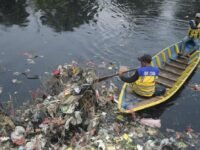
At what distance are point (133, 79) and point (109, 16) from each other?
28.4ft

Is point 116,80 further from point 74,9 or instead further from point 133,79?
point 74,9

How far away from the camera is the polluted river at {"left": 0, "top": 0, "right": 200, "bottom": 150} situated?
8000 mm

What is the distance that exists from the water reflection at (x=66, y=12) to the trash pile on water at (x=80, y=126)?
695cm

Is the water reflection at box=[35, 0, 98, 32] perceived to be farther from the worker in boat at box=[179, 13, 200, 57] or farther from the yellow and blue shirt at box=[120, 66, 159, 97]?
the yellow and blue shirt at box=[120, 66, 159, 97]

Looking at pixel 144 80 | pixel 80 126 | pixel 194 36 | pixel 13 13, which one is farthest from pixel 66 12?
pixel 80 126

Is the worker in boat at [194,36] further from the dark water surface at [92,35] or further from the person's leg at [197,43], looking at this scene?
the dark water surface at [92,35]

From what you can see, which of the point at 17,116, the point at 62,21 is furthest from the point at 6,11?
the point at 17,116

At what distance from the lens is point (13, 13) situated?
1720 centimetres

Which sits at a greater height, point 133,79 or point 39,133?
A: point 133,79

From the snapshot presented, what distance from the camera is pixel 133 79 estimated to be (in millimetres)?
8984

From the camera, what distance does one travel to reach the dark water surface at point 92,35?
35.2ft

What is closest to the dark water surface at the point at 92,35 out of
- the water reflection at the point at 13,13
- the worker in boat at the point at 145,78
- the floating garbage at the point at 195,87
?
the water reflection at the point at 13,13

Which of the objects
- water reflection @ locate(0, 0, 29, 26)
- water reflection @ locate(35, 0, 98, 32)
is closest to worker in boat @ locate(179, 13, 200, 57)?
water reflection @ locate(35, 0, 98, 32)

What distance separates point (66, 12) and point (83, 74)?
29.7 feet
